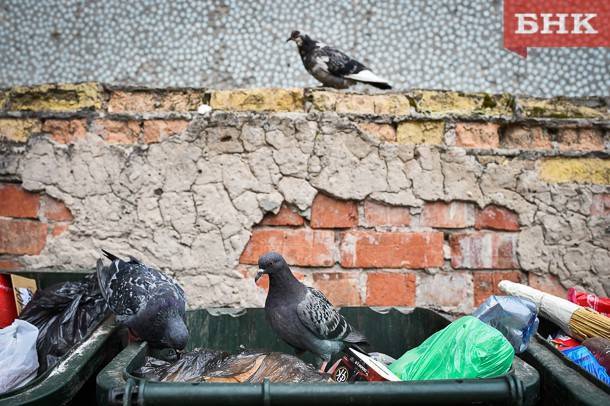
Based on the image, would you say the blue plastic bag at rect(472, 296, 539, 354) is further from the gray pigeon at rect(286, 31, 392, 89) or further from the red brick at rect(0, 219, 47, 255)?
the red brick at rect(0, 219, 47, 255)

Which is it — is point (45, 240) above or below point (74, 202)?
below

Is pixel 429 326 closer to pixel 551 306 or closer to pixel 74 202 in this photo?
pixel 551 306

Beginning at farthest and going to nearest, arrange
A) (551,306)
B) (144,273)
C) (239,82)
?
(239,82)
(551,306)
(144,273)

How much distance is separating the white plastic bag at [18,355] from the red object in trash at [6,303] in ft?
0.96

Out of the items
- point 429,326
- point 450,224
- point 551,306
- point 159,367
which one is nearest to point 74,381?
point 159,367

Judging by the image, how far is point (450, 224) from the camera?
224 centimetres

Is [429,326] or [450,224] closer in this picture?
[429,326]

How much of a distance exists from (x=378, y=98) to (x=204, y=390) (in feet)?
5.19

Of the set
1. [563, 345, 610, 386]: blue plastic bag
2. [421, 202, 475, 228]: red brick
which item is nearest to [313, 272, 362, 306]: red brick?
[421, 202, 475, 228]: red brick

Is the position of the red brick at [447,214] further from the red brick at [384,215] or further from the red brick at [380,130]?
the red brick at [380,130]

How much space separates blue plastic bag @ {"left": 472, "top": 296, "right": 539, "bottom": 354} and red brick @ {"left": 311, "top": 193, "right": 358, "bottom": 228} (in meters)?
0.80

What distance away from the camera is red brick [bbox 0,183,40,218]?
2262 mm

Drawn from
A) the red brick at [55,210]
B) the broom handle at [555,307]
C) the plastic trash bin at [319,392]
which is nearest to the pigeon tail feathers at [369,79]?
the broom handle at [555,307]

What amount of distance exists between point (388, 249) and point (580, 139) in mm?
910
